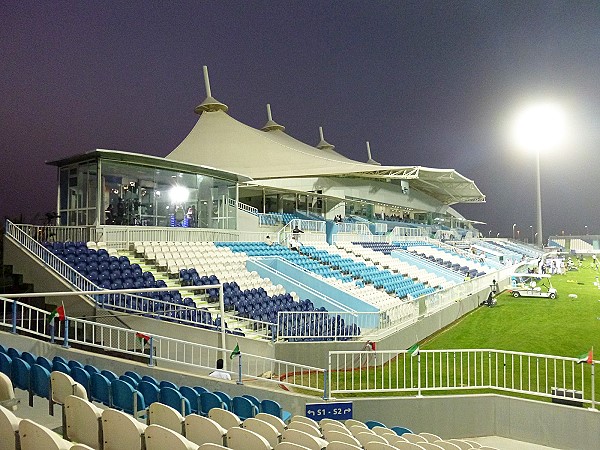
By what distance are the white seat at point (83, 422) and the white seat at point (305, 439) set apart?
1818 millimetres

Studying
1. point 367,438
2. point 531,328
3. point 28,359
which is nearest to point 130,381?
point 28,359

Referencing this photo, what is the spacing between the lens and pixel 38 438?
3457 millimetres

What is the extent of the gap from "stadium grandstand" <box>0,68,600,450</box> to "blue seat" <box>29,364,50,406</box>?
1.0 inches

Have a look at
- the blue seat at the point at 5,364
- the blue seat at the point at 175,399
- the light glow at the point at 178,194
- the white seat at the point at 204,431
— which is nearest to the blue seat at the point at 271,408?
the blue seat at the point at 175,399

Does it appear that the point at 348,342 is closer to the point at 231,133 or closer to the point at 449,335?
the point at 449,335

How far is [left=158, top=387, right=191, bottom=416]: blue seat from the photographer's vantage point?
6.33m

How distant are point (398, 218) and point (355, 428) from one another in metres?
49.9

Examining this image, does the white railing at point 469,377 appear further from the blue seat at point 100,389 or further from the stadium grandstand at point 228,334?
the blue seat at point 100,389

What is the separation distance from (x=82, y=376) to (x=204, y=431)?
3.05 m

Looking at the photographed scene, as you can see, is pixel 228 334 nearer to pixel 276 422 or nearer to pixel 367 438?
pixel 276 422

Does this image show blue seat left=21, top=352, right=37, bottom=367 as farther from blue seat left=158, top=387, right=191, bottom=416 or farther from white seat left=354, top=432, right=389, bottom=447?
white seat left=354, top=432, right=389, bottom=447

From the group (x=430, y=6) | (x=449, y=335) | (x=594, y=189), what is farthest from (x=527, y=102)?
(x=594, y=189)

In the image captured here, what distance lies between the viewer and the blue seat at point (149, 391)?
21.9 feet

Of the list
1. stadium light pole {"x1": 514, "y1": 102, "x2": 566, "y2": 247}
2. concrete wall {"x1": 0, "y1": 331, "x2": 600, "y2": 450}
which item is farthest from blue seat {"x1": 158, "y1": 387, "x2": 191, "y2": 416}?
stadium light pole {"x1": 514, "y1": 102, "x2": 566, "y2": 247}
